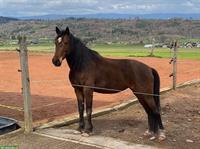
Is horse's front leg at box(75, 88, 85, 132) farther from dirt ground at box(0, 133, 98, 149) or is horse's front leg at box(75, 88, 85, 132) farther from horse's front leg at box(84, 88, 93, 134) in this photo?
dirt ground at box(0, 133, 98, 149)

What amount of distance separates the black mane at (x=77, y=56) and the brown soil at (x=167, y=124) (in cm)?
115

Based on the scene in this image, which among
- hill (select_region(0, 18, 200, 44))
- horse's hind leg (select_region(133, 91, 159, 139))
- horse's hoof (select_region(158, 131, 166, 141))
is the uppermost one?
horse's hind leg (select_region(133, 91, 159, 139))

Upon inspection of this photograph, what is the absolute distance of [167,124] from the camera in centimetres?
820

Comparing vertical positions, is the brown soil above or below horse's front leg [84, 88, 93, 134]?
below

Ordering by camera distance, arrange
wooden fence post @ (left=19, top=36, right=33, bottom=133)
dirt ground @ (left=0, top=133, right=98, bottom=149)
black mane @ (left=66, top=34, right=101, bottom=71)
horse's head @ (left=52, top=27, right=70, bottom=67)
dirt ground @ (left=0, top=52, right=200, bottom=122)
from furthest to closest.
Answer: dirt ground @ (left=0, top=52, right=200, bottom=122)
wooden fence post @ (left=19, top=36, right=33, bottom=133)
black mane @ (left=66, top=34, right=101, bottom=71)
horse's head @ (left=52, top=27, right=70, bottom=67)
dirt ground @ (left=0, top=133, right=98, bottom=149)

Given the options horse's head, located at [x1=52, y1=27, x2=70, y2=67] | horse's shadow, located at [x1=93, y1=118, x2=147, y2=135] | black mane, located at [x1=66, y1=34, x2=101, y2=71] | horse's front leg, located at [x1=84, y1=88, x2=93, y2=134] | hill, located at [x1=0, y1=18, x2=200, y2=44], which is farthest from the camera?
hill, located at [x1=0, y1=18, x2=200, y2=44]

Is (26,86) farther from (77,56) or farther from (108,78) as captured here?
(108,78)

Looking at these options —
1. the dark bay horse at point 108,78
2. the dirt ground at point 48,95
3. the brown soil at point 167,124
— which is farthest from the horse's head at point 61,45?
the dirt ground at point 48,95

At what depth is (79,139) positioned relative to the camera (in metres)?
6.96

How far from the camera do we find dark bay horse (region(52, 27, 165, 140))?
7.04m

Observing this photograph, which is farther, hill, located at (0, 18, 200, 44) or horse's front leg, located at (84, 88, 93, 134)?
hill, located at (0, 18, 200, 44)

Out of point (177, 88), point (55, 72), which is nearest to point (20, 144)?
point (177, 88)

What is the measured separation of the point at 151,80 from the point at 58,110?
304 centimetres

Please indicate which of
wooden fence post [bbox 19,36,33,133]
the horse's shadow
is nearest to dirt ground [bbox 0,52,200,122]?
wooden fence post [bbox 19,36,33,133]
